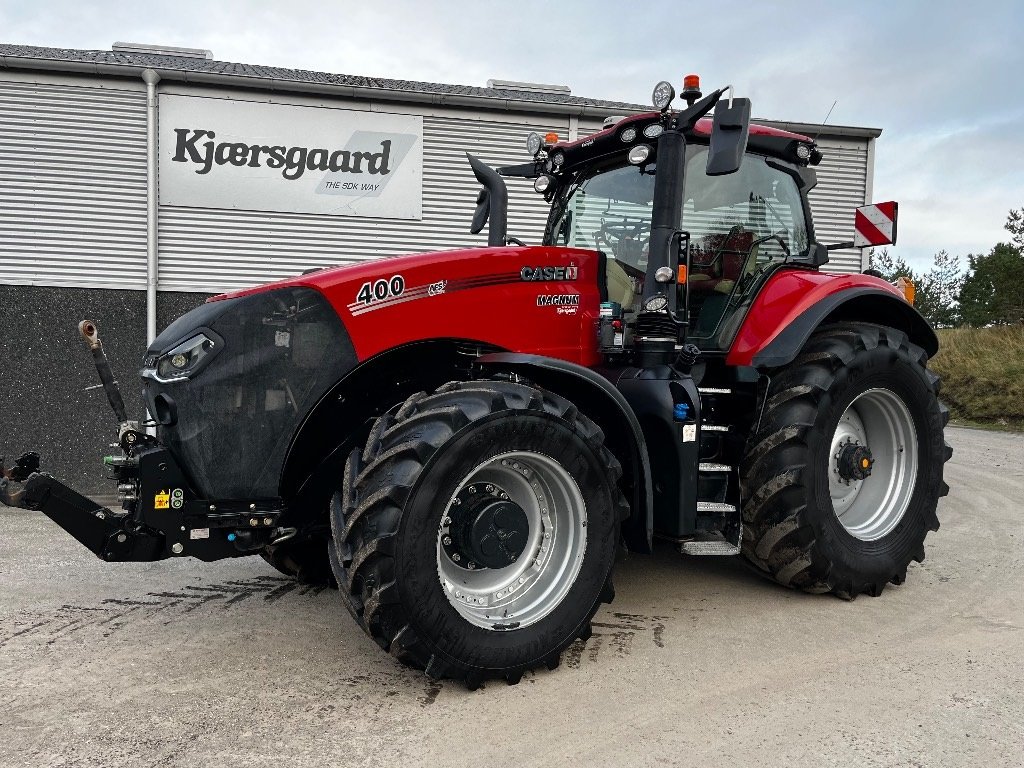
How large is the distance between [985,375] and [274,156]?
48.8 ft

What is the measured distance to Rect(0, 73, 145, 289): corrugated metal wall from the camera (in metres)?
7.79

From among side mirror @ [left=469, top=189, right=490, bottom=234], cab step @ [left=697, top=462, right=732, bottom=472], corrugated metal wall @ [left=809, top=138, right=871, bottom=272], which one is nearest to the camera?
cab step @ [left=697, top=462, right=732, bottom=472]

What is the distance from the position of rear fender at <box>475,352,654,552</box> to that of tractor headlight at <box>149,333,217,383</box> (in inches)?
43.7

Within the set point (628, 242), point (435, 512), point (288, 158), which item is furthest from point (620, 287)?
point (288, 158)

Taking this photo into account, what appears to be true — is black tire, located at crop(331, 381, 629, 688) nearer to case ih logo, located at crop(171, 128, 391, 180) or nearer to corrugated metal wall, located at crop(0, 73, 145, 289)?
case ih logo, located at crop(171, 128, 391, 180)

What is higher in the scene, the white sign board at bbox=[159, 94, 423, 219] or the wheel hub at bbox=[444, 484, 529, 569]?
the white sign board at bbox=[159, 94, 423, 219]

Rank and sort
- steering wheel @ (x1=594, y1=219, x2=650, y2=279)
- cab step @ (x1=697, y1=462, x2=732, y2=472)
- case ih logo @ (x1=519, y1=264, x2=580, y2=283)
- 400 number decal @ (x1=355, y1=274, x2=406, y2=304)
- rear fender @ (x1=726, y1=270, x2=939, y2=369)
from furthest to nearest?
steering wheel @ (x1=594, y1=219, x2=650, y2=279) → rear fender @ (x1=726, y1=270, x2=939, y2=369) → cab step @ (x1=697, y1=462, x2=732, y2=472) → case ih logo @ (x1=519, y1=264, x2=580, y2=283) → 400 number decal @ (x1=355, y1=274, x2=406, y2=304)

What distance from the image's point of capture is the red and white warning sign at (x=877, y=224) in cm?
643

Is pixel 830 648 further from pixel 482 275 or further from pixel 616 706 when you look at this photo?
pixel 482 275

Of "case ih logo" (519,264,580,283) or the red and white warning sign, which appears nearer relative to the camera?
"case ih logo" (519,264,580,283)

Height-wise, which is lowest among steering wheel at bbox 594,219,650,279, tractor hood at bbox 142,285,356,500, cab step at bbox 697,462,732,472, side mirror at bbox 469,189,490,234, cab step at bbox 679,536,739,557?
cab step at bbox 679,536,739,557

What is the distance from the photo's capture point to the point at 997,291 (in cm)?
2977

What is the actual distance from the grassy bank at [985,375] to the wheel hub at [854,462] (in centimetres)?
1246

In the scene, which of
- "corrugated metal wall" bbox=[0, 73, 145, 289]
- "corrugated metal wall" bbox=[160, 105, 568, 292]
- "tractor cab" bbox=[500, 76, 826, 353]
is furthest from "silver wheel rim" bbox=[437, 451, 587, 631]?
"corrugated metal wall" bbox=[0, 73, 145, 289]
